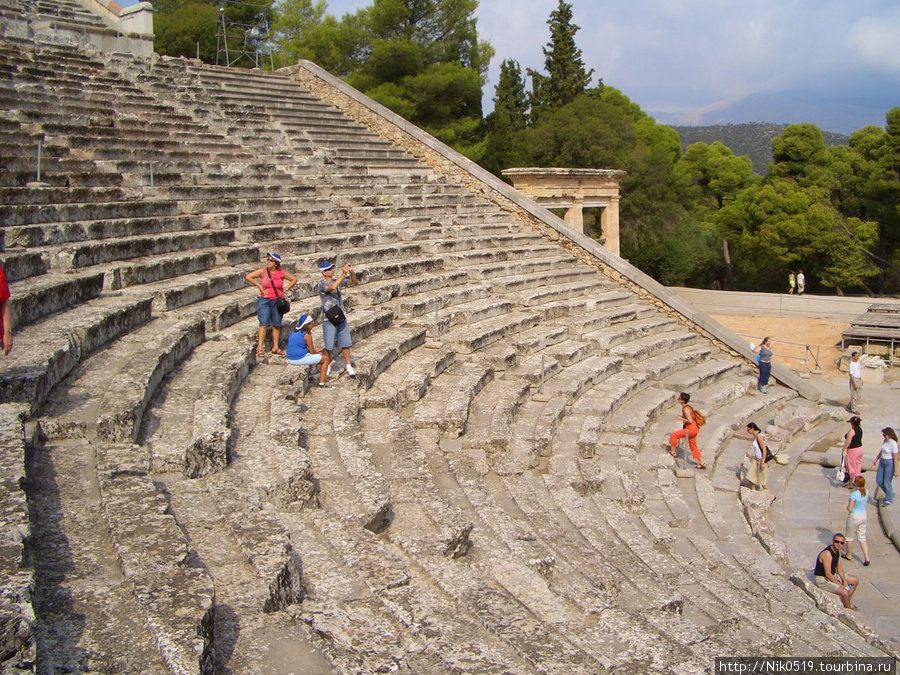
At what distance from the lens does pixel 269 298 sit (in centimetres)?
766

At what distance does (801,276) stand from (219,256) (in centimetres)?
2287

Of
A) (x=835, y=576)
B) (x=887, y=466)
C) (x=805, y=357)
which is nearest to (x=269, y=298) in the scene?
(x=835, y=576)

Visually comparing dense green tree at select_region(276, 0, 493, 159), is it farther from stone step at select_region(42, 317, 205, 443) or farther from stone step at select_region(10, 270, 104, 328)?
stone step at select_region(42, 317, 205, 443)

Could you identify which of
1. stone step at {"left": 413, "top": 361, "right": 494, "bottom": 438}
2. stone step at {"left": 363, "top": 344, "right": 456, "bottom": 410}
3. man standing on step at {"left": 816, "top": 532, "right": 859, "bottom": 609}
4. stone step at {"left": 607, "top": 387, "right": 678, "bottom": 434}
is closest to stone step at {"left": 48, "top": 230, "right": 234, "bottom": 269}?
stone step at {"left": 363, "top": 344, "right": 456, "bottom": 410}

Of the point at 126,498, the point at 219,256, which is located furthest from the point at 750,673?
the point at 219,256

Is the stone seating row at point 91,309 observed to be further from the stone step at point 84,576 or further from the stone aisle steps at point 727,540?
the stone aisle steps at point 727,540

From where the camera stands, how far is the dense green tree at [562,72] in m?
32.0

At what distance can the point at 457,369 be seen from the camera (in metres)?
9.80

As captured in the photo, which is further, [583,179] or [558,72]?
[558,72]

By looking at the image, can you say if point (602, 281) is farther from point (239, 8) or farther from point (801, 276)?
point (239, 8)

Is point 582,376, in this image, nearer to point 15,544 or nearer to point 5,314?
point 5,314

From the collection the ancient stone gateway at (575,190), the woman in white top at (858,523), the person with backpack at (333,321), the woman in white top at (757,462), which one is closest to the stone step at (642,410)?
the woman in white top at (757,462)

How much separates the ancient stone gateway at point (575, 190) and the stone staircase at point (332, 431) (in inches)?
151

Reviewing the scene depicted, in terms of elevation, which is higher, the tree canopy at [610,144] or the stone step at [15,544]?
the tree canopy at [610,144]
